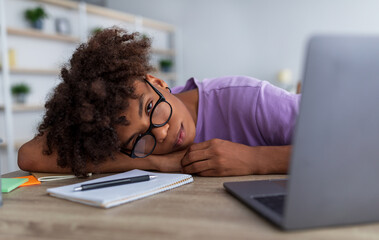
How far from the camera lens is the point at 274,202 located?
60cm

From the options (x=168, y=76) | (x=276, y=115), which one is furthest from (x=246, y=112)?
(x=168, y=76)

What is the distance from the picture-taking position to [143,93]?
A: 1012mm

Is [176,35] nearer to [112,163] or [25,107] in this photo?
[25,107]

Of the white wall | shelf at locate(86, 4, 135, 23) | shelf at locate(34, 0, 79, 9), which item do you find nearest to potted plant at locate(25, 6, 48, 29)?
shelf at locate(34, 0, 79, 9)

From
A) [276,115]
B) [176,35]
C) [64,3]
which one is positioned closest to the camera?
[276,115]

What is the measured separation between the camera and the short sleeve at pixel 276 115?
1084 millimetres

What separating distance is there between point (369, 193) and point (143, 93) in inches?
26.4

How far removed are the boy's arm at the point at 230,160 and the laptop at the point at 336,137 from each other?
410 millimetres

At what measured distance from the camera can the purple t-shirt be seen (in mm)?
1098

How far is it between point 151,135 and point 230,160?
25cm

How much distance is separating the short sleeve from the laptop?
1.97ft

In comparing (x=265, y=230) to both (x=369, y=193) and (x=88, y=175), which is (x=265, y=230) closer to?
(x=369, y=193)

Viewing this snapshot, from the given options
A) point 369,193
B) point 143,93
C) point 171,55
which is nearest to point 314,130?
point 369,193

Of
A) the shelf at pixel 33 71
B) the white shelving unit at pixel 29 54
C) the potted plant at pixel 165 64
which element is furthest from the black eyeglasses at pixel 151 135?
the potted plant at pixel 165 64
